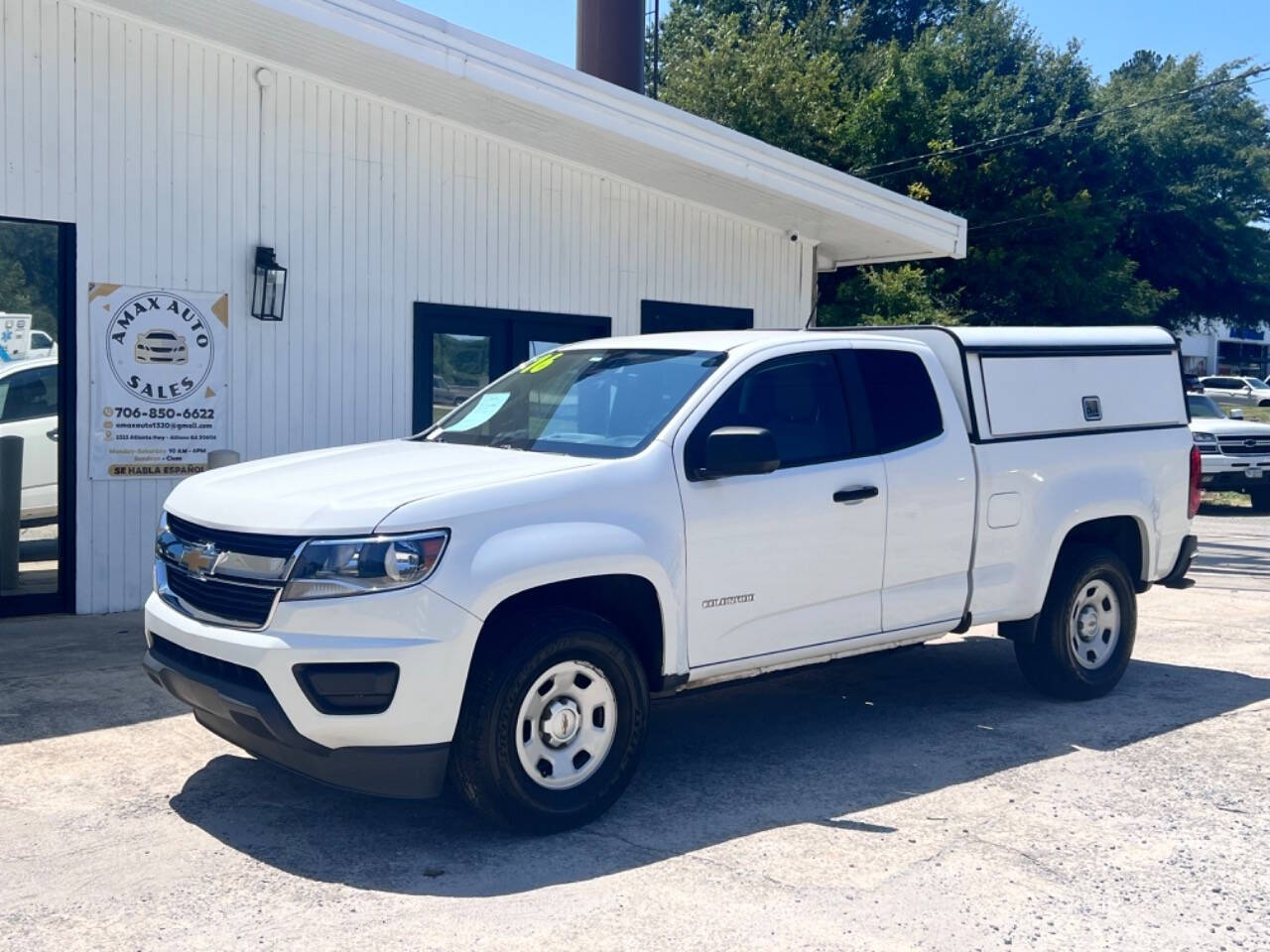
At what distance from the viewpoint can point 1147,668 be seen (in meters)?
8.21

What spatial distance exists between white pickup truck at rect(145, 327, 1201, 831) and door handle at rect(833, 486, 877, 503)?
0.05 ft

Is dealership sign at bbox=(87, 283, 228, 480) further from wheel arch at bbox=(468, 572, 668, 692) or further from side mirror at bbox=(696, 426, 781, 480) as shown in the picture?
side mirror at bbox=(696, 426, 781, 480)

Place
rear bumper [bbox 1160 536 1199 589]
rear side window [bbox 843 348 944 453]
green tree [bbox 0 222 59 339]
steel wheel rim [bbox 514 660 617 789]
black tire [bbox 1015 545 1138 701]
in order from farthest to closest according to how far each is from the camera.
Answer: green tree [bbox 0 222 59 339]
rear bumper [bbox 1160 536 1199 589]
black tire [bbox 1015 545 1138 701]
rear side window [bbox 843 348 944 453]
steel wheel rim [bbox 514 660 617 789]

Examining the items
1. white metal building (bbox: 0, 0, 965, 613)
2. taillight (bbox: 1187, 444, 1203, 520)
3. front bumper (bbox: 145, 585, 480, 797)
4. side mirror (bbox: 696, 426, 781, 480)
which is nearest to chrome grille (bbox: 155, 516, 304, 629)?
front bumper (bbox: 145, 585, 480, 797)

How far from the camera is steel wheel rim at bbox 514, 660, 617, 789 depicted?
16.0ft

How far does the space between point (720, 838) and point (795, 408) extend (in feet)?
6.72

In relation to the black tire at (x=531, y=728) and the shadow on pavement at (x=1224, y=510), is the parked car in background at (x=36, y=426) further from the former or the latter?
the shadow on pavement at (x=1224, y=510)

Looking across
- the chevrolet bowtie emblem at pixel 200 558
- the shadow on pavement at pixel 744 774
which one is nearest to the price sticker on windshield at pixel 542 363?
the shadow on pavement at pixel 744 774

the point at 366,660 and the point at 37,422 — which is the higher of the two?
the point at 37,422

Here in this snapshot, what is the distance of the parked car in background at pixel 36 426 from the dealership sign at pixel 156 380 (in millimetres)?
289

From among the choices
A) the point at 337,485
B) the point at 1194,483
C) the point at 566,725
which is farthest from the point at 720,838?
the point at 1194,483

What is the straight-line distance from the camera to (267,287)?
9664 mm

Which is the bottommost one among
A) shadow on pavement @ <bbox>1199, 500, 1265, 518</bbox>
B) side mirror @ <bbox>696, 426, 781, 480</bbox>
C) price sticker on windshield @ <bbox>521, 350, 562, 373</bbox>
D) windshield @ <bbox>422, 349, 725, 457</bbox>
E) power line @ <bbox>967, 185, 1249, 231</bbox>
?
shadow on pavement @ <bbox>1199, 500, 1265, 518</bbox>

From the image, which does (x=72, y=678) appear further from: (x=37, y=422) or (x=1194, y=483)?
(x=1194, y=483)
